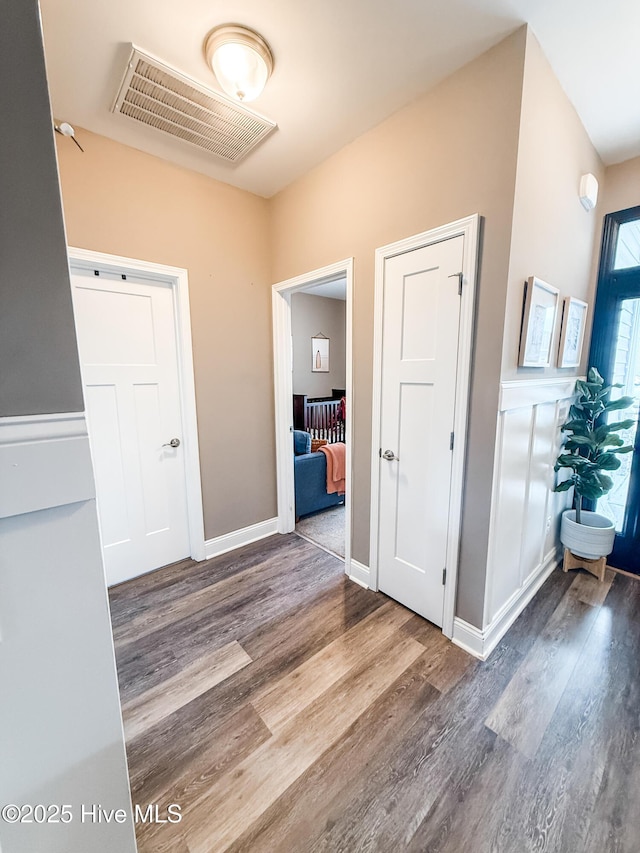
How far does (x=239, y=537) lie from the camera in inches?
110

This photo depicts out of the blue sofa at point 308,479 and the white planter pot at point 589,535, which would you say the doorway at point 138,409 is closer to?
the blue sofa at point 308,479

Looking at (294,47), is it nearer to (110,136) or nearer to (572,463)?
(110,136)

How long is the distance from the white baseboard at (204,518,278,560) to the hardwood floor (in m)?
0.47

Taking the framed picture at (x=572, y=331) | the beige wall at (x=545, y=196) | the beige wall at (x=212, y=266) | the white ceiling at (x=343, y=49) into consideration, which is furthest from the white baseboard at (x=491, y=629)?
the white ceiling at (x=343, y=49)

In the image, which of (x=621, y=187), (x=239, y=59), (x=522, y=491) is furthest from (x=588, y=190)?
(x=239, y=59)

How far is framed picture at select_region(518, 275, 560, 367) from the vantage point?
61.9 inches

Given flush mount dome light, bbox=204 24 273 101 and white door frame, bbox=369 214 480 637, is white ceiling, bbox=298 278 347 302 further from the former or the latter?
flush mount dome light, bbox=204 24 273 101

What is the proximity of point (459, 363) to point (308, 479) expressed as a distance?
199cm

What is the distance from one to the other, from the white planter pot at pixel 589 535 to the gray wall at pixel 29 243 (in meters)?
2.87

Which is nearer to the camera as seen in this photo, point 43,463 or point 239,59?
point 43,463

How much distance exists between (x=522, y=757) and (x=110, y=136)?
356cm

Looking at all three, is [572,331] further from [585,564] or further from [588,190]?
[585,564]

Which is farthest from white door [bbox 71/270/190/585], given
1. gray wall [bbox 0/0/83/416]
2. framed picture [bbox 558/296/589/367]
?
framed picture [bbox 558/296/589/367]

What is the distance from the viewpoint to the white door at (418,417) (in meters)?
1.67
